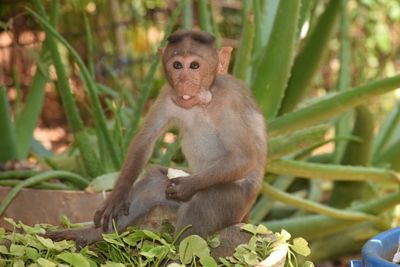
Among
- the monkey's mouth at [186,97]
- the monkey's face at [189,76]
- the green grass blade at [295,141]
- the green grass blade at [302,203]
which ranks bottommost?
the green grass blade at [302,203]

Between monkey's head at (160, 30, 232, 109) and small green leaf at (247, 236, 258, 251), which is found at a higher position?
monkey's head at (160, 30, 232, 109)

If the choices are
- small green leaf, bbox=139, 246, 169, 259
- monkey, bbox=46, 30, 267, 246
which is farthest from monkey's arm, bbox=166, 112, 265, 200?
small green leaf, bbox=139, 246, 169, 259

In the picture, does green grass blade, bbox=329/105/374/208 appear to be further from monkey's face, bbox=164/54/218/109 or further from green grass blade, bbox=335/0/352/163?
monkey's face, bbox=164/54/218/109

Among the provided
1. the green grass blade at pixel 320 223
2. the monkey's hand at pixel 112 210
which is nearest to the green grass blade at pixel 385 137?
the green grass blade at pixel 320 223

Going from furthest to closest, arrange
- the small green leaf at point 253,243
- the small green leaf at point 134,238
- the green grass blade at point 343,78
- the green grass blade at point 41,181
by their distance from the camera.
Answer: the green grass blade at point 343,78 → the green grass blade at point 41,181 → the small green leaf at point 134,238 → the small green leaf at point 253,243

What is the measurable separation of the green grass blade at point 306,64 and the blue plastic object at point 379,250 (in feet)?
5.50

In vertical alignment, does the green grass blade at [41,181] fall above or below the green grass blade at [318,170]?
above

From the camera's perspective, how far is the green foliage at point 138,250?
1.51 metres

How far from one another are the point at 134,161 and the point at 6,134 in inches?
34.6

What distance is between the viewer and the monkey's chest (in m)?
2.13

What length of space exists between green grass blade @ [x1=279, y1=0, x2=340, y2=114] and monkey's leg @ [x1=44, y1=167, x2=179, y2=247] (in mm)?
1161

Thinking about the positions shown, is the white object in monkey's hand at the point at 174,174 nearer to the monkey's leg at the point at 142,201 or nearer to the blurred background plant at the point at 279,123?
the monkey's leg at the point at 142,201

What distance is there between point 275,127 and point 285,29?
312 millimetres

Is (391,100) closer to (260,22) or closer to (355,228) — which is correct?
(355,228)
